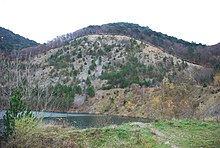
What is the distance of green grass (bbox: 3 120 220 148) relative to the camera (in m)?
12.8

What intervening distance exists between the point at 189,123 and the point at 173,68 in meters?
83.5

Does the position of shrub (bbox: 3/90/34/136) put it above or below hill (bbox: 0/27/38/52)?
below

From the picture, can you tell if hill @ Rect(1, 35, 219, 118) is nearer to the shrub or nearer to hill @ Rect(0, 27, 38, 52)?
hill @ Rect(0, 27, 38, 52)

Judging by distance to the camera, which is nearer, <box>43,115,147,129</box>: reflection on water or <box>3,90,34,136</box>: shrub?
<box>3,90,34,136</box>: shrub

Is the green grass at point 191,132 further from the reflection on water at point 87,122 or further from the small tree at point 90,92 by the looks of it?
the small tree at point 90,92

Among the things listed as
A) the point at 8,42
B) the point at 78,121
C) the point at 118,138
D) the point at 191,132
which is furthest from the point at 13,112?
the point at 8,42

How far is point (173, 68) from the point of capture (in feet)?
331

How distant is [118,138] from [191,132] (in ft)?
15.8

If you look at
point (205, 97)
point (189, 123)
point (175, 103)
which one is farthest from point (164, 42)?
point (189, 123)

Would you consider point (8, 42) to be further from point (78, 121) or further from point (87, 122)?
point (87, 122)

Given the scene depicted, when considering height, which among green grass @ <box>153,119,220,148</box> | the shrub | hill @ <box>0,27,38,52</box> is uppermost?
hill @ <box>0,27,38,52</box>

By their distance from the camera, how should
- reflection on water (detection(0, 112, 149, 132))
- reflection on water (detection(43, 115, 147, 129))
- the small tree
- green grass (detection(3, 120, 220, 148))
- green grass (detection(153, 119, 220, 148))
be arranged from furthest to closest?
the small tree < reflection on water (detection(43, 115, 147, 129)) < reflection on water (detection(0, 112, 149, 132)) < green grass (detection(153, 119, 220, 148)) < green grass (detection(3, 120, 220, 148))

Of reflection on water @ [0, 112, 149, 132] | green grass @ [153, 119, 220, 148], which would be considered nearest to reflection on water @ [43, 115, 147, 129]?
reflection on water @ [0, 112, 149, 132]

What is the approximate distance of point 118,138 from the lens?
1459cm
